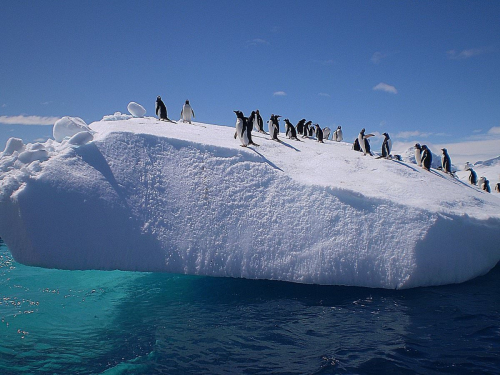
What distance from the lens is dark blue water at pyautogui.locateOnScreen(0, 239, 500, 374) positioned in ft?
13.3

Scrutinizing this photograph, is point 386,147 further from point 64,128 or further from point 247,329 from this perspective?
point 64,128

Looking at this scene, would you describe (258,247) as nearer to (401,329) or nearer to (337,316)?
(337,316)

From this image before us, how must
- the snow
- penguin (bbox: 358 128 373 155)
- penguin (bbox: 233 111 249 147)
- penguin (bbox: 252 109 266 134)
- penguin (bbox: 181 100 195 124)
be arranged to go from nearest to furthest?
1. the snow
2. penguin (bbox: 233 111 249 147)
3. penguin (bbox: 358 128 373 155)
4. penguin (bbox: 181 100 195 124)
5. penguin (bbox: 252 109 266 134)

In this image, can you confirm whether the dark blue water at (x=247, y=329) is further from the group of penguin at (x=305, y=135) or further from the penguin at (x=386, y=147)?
the penguin at (x=386, y=147)

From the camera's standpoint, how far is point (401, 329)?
15.5 feet

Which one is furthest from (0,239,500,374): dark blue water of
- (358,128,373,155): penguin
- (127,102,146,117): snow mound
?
(127,102,146,117): snow mound

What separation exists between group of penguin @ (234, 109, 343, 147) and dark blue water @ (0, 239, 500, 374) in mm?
3867

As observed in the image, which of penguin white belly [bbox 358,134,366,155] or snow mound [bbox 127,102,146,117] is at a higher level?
snow mound [bbox 127,102,146,117]

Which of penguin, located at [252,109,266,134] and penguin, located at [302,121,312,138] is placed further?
penguin, located at [302,121,312,138]

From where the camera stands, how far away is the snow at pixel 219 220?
5.40 m

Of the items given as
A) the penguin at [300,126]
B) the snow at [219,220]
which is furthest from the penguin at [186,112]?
the snow at [219,220]

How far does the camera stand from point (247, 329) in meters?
4.81

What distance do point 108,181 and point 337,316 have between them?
14.8ft

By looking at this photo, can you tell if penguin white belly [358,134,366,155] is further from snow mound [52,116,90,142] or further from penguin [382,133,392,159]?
snow mound [52,116,90,142]
